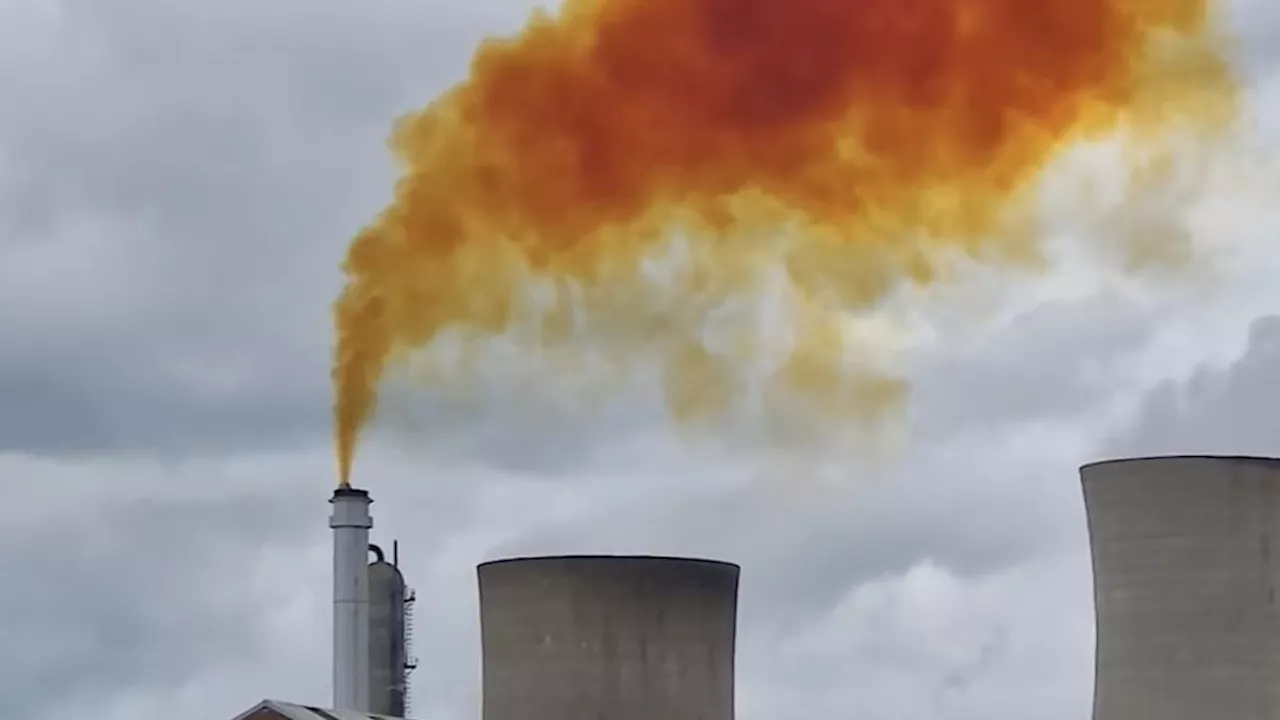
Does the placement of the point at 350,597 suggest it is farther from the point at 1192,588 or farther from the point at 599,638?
the point at 1192,588

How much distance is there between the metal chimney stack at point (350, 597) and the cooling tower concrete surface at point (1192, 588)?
9.93m

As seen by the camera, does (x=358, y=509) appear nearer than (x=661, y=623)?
No

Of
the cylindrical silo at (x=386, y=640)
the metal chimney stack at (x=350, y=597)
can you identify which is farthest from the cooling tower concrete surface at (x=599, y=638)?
the cylindrical silo at (x=386, y=640)

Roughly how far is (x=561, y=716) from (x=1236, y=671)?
8.26 m

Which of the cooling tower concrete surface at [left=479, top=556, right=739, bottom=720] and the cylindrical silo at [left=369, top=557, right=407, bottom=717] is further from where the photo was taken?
the cylindrical silo at [left=369, top=557, right=407, bottom=717]

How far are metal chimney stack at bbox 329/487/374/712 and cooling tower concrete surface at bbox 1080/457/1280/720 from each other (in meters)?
9.93

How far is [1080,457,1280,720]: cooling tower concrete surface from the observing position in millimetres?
31000

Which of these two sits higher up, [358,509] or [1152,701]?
[358,509]

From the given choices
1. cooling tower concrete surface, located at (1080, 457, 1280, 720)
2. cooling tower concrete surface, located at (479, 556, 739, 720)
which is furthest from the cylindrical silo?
cooling tower concrete surface, located at (1080, 457, 1280, 720)

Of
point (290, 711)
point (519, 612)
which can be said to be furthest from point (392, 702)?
point (290, 711)

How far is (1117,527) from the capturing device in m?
31.6

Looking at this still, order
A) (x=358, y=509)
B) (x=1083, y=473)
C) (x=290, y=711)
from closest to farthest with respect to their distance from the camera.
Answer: (x=290, y=711), (x=1083, y=473), (x=358, y=509)

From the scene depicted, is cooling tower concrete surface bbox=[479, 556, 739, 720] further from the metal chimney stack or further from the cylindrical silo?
the cylindrical silo

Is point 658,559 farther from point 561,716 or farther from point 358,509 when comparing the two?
point 358,509
